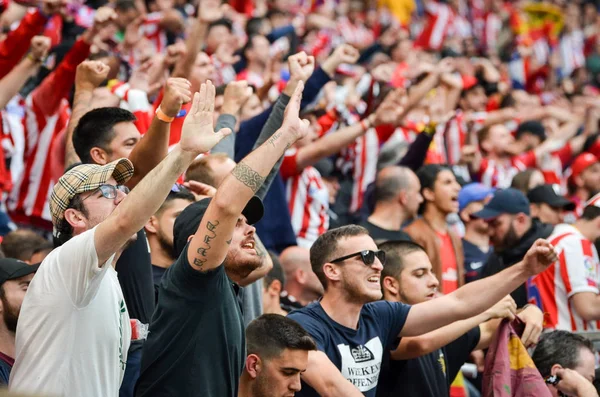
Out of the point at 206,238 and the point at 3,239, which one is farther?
the point at 3,239

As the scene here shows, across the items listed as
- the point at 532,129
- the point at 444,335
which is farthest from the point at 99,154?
the point at 532,129

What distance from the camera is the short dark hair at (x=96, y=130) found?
5.46 m

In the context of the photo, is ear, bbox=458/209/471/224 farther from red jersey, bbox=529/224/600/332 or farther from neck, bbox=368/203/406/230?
red jersey, bbox=529/224/600/332

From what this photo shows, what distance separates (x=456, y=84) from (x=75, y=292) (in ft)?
28.1

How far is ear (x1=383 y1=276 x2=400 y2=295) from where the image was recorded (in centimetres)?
599

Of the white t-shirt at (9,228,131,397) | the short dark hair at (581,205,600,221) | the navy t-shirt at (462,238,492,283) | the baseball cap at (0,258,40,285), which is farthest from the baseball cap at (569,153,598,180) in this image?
the white t-shirt at (9,228,131,397)

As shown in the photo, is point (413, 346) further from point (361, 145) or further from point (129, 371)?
point (361, 145)

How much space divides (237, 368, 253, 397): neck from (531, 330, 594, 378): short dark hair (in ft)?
6.74

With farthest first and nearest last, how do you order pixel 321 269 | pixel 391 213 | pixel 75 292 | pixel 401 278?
pixel 391 213 → pixel 401 278 → pixel 321 269 → pixel 75 292

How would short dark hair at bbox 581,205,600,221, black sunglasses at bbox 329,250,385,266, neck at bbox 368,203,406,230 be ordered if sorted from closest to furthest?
black sunglasses at bbox 329,250,385,266 < short dark hair at bbox 581,205,600,221 < neck at bbox 368,203,406,230

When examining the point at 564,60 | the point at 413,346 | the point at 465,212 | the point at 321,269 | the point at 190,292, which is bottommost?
the point at 564,60

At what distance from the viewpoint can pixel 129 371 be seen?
14.2ft

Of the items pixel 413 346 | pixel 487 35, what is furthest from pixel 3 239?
pixel 487 35

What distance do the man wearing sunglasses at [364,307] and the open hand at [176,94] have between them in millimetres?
1145
